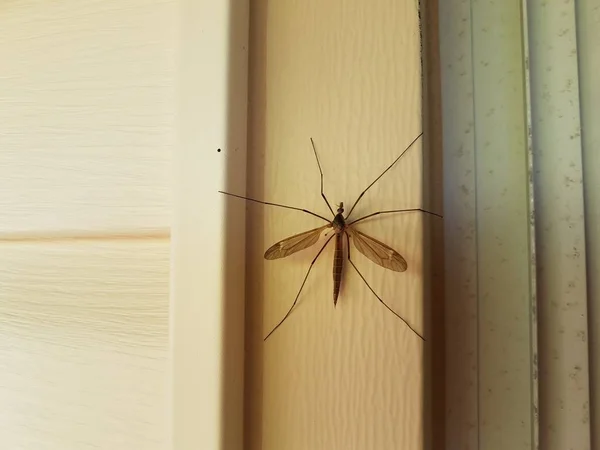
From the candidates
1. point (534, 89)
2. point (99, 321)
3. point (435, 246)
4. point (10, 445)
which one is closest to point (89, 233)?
point (99, 321)

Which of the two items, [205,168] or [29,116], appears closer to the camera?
[205,168]

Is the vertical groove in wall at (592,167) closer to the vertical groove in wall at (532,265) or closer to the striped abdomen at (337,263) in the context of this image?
the vertical groove in wall at (532,265)

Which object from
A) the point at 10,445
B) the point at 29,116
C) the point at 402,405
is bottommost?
the point at 10,445

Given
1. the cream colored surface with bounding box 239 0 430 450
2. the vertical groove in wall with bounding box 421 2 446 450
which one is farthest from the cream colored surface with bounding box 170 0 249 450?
the vertical groove in wall with bounding box 421 2 446 450

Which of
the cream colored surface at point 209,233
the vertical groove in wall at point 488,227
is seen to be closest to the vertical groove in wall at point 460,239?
the vertical groove in wall at point 488,227

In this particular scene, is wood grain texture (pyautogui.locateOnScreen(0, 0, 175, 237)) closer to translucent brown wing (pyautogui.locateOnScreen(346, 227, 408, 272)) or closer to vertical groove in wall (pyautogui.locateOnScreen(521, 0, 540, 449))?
translucent brown wing (pyautogui.locateOnScreen(346, 227, 408, 272))

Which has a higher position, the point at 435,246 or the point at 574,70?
the point at 574,70

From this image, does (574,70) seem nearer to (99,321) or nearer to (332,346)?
(332,346)
